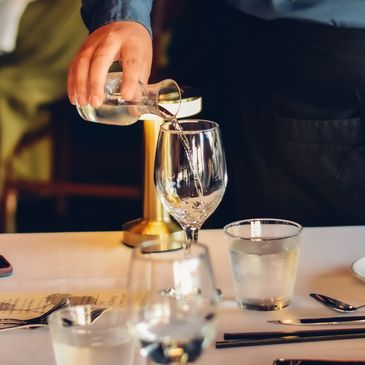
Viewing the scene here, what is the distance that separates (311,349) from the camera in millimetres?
900

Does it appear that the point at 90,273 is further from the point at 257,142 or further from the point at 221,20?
the point at 221,20

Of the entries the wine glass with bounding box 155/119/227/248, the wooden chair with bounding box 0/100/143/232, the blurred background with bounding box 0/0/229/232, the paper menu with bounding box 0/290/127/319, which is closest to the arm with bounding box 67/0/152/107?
the wine glass with bounding box 155/119/227/248

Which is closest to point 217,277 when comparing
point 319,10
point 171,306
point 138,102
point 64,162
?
point 138,102

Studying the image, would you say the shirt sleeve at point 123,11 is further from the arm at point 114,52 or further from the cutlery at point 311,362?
the cutlery at point 311,362

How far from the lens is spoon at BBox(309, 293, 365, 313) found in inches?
39.4

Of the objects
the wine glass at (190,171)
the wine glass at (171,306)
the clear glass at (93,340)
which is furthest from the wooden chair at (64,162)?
the wine glass at (171,306)

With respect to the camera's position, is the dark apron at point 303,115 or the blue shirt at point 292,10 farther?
the dark apron at point 303,115

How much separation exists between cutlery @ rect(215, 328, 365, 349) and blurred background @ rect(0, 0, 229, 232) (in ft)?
4.75

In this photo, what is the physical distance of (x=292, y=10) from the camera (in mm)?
1572

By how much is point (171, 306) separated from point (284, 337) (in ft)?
0.86

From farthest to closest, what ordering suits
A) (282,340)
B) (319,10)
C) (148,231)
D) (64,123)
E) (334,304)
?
(64,123)
(319,10)
(148,231)
(334,304)
(282,340)

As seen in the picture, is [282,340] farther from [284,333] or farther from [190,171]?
[190,171]

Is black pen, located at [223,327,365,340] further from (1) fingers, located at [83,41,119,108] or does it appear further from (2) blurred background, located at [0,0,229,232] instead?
(2) blurred background, located at [0,0,229,232]

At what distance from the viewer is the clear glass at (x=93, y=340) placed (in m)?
0.80
